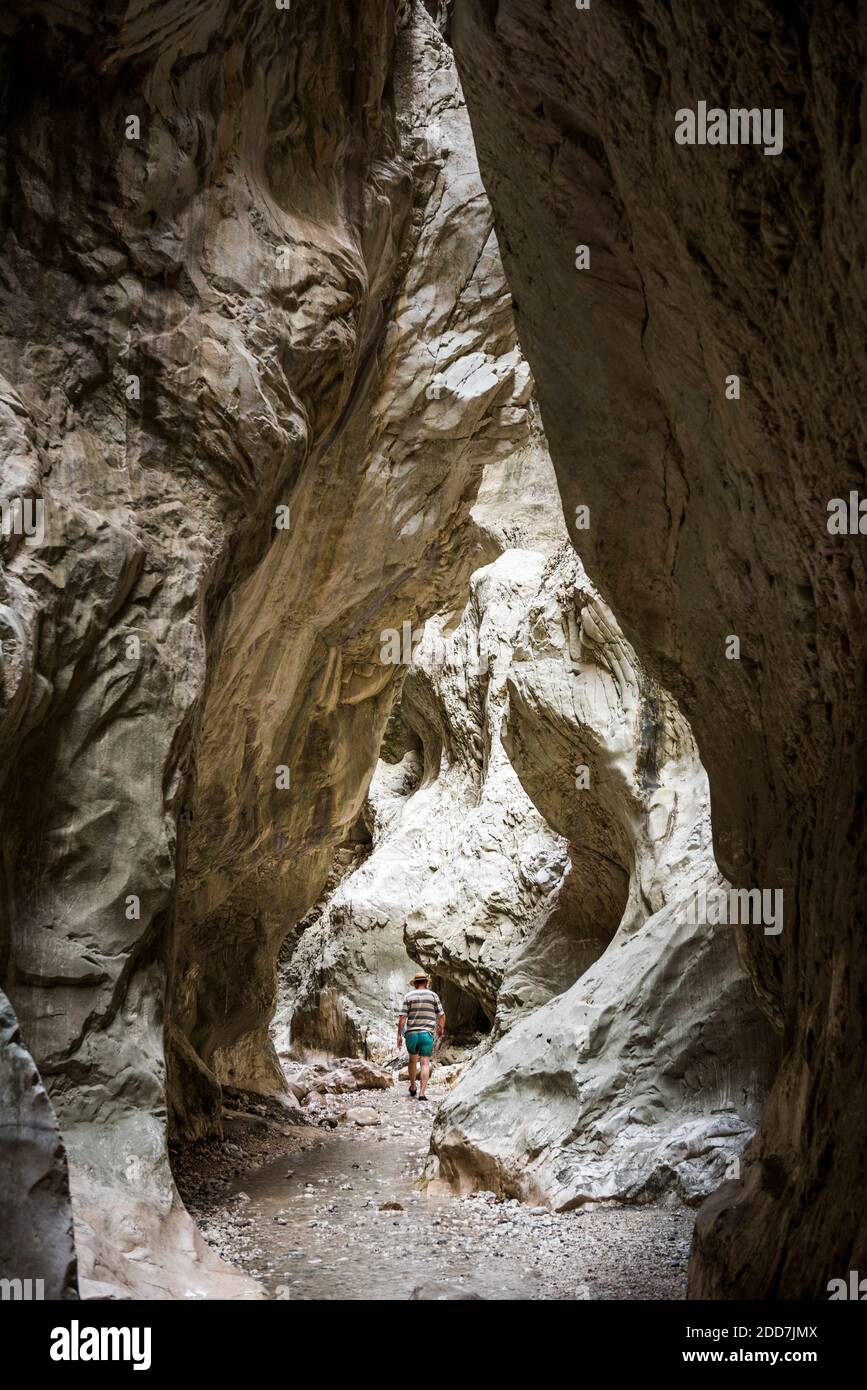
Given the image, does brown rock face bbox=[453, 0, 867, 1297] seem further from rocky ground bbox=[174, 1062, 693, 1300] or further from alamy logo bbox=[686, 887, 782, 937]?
rocky ground bbox=[174, 1062, 693, 1300]

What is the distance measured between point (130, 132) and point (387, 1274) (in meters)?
7.27

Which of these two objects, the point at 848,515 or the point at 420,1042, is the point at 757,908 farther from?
the point at 420,1042

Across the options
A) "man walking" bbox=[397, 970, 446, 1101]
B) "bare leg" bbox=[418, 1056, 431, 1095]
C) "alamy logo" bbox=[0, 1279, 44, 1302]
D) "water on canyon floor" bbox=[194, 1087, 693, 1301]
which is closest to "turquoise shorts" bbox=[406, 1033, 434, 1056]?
"man walking" bbox=[397, 970, 446, 1101]

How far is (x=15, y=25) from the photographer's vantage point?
24.1ft

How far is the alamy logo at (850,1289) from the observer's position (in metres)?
4.03

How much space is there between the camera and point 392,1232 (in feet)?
26.6

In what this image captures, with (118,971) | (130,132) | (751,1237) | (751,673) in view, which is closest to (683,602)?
(751,673)

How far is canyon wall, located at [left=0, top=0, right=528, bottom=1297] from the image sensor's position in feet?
22.1

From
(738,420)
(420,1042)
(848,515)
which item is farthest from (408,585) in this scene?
(848,515)

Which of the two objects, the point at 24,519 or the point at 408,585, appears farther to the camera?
the point at 408,585
